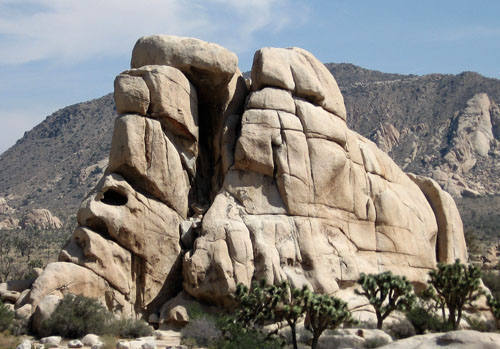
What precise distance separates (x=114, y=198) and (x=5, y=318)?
8.60 m

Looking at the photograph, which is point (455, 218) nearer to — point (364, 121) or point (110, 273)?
point (110, 273)

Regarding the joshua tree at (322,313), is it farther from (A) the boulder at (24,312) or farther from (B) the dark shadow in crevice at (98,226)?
(A) the boulder at (24,312)

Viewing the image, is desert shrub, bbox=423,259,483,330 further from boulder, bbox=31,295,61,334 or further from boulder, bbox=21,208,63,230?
boulder, bbox=21,208,63,230

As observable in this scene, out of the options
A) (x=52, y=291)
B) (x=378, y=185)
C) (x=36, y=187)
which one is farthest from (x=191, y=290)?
(x=36, y=187)

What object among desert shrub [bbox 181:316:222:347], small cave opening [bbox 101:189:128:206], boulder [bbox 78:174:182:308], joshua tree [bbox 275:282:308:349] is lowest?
desert shrub [bbox 181:316:222:347]

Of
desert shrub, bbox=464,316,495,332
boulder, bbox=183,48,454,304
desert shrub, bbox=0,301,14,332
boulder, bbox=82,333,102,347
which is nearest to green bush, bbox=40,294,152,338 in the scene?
boulder, bbox=82,333,102,347

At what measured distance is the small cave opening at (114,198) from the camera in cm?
3319

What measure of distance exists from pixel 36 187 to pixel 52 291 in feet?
357

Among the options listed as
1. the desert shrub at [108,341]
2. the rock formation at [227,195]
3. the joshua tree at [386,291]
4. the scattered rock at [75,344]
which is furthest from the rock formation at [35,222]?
the joshua tree at [386,291]

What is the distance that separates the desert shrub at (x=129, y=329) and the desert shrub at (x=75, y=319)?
27cm

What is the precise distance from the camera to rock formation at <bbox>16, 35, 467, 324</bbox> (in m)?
31.4

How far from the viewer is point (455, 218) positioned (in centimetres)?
4141

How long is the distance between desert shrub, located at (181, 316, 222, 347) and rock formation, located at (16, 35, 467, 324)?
2517mm

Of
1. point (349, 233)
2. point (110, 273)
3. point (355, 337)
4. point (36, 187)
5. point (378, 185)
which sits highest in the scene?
point (36, 187)
